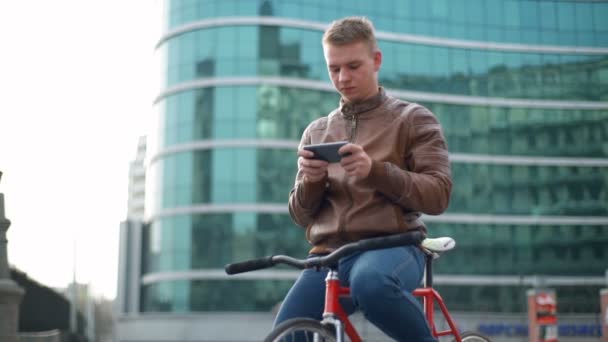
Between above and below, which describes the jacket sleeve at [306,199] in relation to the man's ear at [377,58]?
below

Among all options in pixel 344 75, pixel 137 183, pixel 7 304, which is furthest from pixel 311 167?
pixel 137 183

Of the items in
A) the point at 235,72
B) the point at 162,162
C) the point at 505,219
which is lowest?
the point at 505,219

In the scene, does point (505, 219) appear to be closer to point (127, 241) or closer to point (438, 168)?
point (127, 241)

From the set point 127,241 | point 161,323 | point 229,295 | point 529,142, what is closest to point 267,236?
point 229,295

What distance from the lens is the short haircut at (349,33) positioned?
3.28 metres

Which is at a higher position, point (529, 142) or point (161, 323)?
point (529, 142)

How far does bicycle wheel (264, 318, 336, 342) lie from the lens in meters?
2.97

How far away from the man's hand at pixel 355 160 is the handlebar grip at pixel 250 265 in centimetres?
50

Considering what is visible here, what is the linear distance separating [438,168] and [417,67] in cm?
4813

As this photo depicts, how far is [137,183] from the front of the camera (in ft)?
433

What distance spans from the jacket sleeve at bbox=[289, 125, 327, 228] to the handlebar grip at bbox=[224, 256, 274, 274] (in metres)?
0.29

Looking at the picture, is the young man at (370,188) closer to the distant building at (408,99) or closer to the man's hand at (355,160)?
the man's hand at (355,160)

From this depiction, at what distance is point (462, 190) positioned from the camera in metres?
50.6

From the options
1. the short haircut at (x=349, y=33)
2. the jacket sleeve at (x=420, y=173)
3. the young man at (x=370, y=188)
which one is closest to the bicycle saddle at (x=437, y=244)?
the young man at (x=370, y=188)
